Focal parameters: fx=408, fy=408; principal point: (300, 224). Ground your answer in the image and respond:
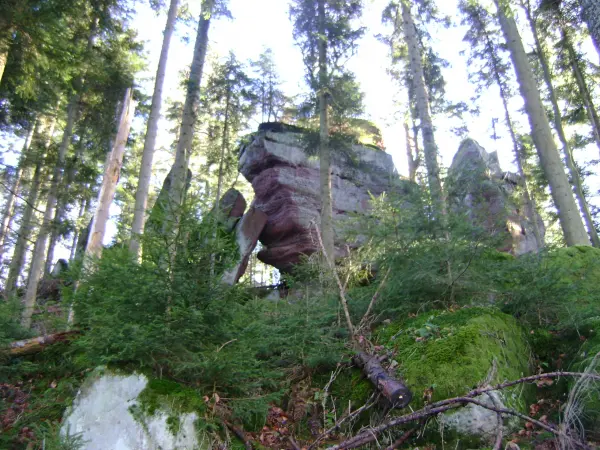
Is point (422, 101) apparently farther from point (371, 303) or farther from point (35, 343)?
point (35, 343)

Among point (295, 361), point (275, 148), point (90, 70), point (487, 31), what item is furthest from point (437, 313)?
point (487, 31)

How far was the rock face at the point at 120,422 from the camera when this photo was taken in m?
3.26

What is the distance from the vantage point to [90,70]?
1164 centimetres

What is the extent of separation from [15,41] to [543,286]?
9623mm

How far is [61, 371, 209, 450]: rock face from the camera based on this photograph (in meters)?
3.26

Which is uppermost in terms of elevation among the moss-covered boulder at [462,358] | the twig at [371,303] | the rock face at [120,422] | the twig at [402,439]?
the twig at [371,303]

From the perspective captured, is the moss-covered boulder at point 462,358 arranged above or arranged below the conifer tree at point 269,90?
below

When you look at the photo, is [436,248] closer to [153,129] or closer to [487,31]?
[153,129]

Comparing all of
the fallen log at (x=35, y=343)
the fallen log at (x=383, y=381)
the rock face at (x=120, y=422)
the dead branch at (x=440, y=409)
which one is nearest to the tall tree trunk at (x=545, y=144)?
the fallen log at (x=383, y=381)

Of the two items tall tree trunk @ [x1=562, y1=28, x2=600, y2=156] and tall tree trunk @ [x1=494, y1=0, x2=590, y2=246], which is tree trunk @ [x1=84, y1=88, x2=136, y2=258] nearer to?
tall tree trunk @ [x1=494, y1=0, x2=590, y2=246]

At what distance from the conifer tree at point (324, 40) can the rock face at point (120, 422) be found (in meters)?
10.2

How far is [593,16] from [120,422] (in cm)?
791

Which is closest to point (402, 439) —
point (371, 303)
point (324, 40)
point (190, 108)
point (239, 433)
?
point (239, 433)

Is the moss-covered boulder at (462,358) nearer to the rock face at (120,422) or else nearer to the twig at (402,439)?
the twig at (402,439)
